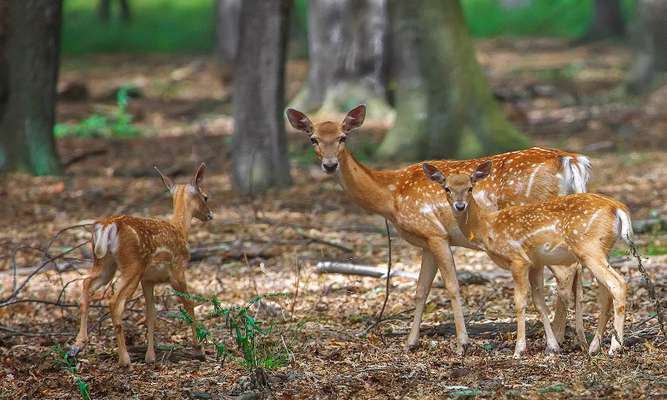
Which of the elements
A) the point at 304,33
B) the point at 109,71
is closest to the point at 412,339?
the point at 109,71

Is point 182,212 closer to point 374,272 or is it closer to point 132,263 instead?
point 132,263

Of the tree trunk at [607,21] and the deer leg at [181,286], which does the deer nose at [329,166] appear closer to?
the deer leg at [181,286]

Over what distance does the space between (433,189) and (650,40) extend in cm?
1429

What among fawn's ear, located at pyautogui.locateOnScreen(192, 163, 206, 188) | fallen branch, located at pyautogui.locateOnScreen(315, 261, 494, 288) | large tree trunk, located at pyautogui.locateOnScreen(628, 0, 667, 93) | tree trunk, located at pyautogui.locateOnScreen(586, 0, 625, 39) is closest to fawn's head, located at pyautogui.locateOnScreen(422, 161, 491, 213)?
fawn's ear, located at pyautogui.locateOnScreen(192, 163, 206, 188)

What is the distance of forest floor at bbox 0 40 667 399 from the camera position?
6.77m

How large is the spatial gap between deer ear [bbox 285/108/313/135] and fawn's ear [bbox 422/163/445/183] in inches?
35.5

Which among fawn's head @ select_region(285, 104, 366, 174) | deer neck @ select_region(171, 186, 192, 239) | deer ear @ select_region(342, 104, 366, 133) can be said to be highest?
deer ear @ select_region(342, 104, 366, 133)

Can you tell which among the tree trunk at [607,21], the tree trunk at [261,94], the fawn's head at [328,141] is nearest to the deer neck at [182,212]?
the fawn's head at [328,141]

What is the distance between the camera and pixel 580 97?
76.1ft

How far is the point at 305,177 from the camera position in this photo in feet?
51.5

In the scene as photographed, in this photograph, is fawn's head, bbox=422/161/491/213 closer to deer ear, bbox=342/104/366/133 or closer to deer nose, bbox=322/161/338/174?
deer nose, bbox=322/161/338/174

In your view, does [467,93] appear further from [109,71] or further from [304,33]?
[304,33]

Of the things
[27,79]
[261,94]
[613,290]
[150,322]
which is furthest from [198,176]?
[27,79]

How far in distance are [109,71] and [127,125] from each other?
11.6m
